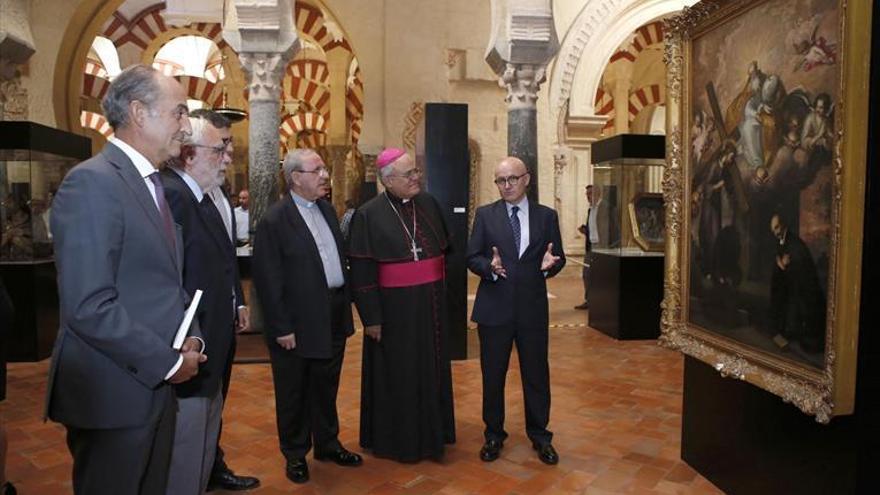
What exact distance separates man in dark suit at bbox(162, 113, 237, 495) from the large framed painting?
7.45 ft

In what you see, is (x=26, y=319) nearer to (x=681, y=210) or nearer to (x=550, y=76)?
(x=681, y=210)

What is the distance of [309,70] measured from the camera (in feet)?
62.2

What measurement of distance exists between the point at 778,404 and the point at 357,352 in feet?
14.8

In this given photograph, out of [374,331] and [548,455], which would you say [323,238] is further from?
[548,455]

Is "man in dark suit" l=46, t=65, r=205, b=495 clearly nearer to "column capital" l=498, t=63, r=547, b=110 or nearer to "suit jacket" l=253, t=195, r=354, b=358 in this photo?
"suit jacket" l=253, t=195, r=354, b=358

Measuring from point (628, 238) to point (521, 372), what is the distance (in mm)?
4294

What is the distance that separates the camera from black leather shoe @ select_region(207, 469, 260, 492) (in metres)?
3.46

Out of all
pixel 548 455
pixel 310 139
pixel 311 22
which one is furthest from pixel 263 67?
pixel 310 139

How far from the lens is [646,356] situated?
6434 mm

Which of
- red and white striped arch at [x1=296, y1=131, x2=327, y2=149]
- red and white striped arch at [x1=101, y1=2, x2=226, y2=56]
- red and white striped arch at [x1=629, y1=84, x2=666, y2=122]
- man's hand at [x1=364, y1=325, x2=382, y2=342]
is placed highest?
red and white striped arch at [x1=101, y1=2, x2=226, y2=56]

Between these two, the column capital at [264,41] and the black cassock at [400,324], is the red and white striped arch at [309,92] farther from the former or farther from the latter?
the black cassock at [400,324]

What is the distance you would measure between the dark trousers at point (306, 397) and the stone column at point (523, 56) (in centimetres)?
428

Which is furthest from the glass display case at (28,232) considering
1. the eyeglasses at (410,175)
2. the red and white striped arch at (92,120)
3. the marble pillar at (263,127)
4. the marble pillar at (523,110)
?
the red and white striped arch at (92,120)

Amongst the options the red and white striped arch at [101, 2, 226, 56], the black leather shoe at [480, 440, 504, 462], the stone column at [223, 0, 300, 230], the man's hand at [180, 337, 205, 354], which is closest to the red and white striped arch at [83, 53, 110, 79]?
A: the red and white striped arch at [101, 2, 226, 56]
